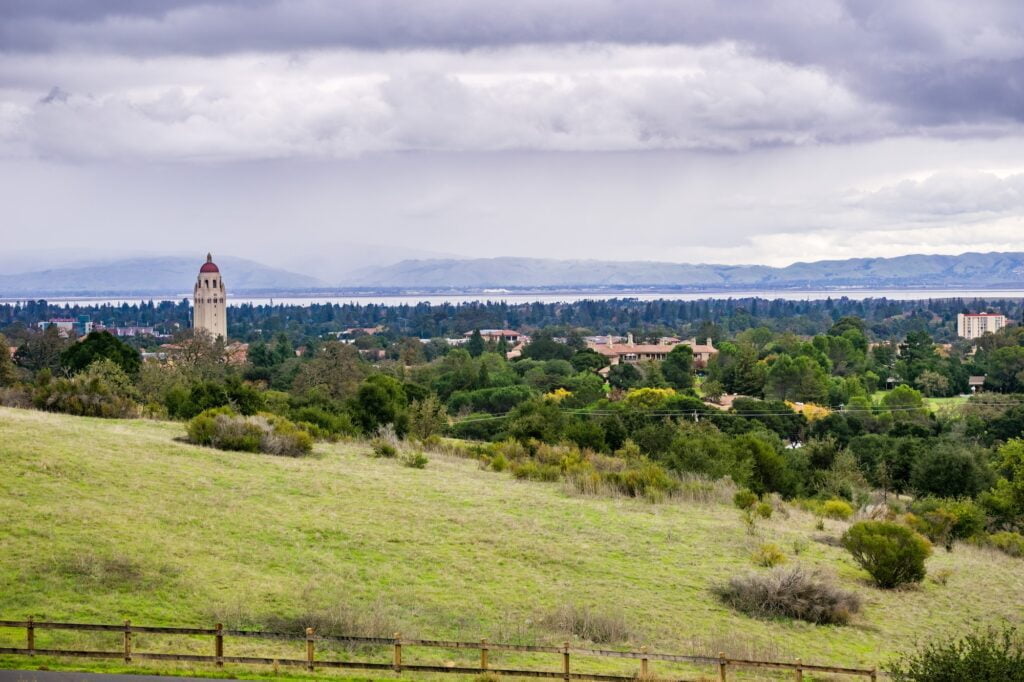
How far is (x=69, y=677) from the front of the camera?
12.6 meters

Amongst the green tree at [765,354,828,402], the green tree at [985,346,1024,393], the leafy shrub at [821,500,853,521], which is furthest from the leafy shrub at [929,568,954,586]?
the green tree at [985,346,1024,393]

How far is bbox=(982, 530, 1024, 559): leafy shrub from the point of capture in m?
25.4

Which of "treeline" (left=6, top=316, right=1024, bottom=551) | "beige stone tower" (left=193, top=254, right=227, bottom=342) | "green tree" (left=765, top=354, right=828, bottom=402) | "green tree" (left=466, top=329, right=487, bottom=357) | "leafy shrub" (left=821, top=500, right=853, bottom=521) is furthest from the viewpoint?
"beige stone tower" (left=193, top=254, right=227, bottom=342)

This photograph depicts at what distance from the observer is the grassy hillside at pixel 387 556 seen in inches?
628

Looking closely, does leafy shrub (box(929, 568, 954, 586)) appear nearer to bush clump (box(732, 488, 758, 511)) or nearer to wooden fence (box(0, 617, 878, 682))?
bush clump (box(732, 488, 758, 511))

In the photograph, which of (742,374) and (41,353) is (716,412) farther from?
(41,353)

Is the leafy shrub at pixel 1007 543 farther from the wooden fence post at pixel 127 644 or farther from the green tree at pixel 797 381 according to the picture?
the green tree at pixel 797 381

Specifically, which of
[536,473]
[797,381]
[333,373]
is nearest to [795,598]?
[536,473]

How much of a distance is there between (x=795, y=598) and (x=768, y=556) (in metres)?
2.37

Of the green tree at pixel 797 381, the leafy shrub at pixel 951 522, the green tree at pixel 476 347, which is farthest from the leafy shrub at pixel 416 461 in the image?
the green tree at pixel 476 347

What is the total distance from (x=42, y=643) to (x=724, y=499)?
53.6ft

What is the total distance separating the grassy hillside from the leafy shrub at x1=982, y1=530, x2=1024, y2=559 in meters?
1.03

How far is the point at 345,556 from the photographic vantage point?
60.8ft

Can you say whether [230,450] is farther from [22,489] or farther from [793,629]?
[793,629]
